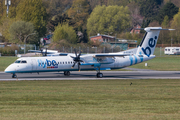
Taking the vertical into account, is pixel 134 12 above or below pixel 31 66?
above

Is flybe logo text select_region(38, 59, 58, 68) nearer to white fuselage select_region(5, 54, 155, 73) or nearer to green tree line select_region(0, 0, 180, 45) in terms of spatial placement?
white fuselage select_region(5, 54, 155, 73)

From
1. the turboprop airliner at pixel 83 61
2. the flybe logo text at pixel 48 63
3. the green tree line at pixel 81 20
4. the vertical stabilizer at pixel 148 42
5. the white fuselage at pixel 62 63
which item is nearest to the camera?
the white fuselage at pixel 62 63

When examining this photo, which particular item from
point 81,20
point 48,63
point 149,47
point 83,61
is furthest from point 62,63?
point 81,20

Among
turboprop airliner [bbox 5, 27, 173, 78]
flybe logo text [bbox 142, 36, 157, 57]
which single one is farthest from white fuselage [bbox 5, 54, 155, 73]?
flybe logo text [bbox 142, 36, 157, 57]

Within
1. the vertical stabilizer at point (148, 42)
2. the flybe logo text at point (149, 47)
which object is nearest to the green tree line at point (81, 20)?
the vertical stabilizer at point (148, 42)

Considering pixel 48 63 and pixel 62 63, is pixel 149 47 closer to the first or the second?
pixel 62 63

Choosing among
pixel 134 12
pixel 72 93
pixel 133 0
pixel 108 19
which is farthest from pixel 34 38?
pixel 133 0

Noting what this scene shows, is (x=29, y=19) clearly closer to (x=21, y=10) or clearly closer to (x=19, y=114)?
(x=21, y=10)

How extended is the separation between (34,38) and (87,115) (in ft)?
269

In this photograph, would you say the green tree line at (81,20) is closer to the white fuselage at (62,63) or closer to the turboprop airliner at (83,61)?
the turboprop airliner at (83,61)

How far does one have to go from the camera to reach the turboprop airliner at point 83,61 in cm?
3130

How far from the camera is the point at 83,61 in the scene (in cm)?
3366

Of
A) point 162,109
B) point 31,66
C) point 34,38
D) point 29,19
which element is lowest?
point 162,109

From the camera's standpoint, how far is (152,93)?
2027cm
